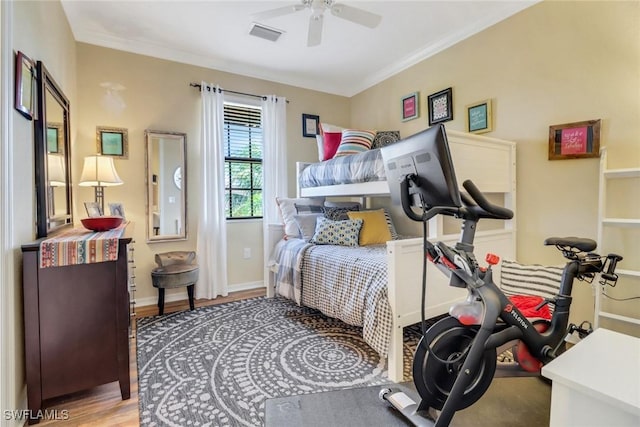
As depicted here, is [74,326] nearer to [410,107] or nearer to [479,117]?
[479,117]

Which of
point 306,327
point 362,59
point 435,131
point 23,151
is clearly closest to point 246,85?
point 362,59

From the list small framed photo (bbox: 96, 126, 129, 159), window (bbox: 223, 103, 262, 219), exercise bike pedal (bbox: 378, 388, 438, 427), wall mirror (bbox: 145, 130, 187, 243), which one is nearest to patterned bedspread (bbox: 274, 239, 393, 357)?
exercise bike pedal (bbox: 378, 388, 438, 427)

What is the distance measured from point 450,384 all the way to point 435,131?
112 centimetres

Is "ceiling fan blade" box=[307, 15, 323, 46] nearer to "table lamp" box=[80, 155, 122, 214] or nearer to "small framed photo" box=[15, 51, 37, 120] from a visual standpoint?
"small framed photo" box=[15, 51, 37, 120]

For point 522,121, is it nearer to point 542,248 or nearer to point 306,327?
point 542,248

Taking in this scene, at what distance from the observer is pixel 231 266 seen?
362 centimetres

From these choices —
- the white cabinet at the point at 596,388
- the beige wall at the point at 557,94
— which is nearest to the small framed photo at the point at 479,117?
the beige wall at the point at 557,94

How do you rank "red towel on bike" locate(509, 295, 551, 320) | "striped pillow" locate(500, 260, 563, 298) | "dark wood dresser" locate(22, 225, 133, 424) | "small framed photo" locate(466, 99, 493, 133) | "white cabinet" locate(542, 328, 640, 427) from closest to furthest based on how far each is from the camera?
1. "white cabinet" locate(542, 328, 640, 427)
2. "dark wood dresser" locate(22, 225, 133, 424)
3. "red towel on bike" locate(509, 295, 551, 320)
4. "striped pillow" locate(500, 260, 563, 298)
5. "small framed photo" locate(466, 99, 493, 133)

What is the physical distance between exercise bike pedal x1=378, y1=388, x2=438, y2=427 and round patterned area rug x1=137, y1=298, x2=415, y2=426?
20 cm

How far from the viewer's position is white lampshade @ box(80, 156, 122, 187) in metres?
2.47

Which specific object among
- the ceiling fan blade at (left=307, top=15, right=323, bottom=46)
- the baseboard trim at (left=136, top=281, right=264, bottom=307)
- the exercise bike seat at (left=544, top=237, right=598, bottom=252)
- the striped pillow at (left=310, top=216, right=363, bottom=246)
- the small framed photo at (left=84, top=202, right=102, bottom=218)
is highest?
the ceiling fan blade at (left=307, top=15, right=323, bottom=46)

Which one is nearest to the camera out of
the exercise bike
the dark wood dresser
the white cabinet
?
the white cabinet

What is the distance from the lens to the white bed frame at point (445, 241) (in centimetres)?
183

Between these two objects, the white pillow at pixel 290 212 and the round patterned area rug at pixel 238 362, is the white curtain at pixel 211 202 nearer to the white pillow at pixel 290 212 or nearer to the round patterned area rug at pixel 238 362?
the round patterned area rug at pixel 238 362
